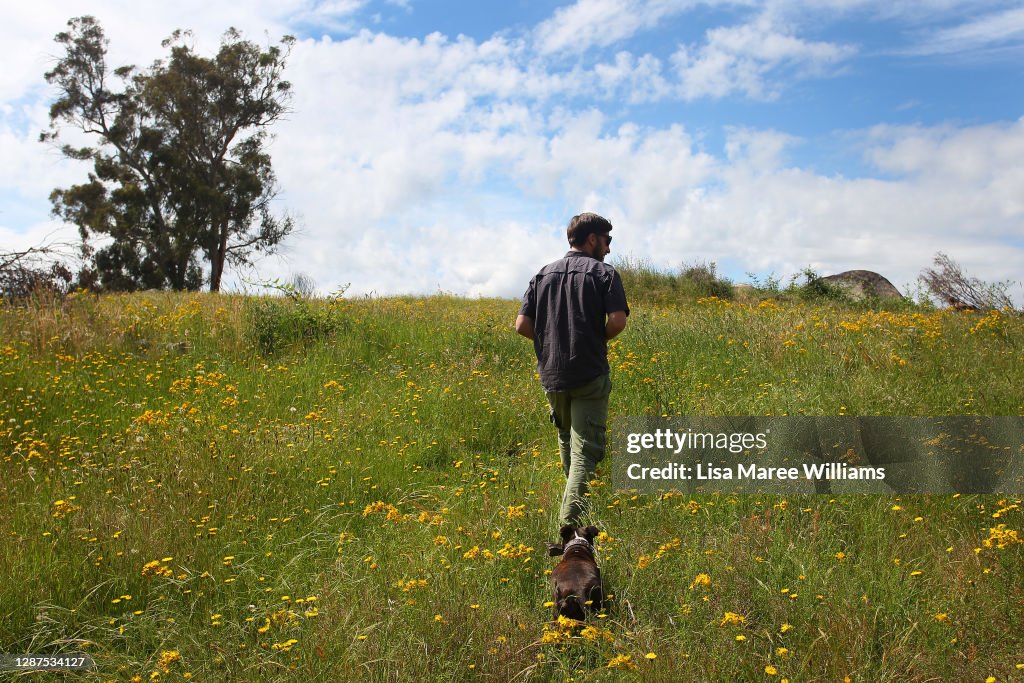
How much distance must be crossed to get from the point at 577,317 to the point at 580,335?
0.12 m

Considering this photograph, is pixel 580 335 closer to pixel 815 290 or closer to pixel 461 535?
pixel 461 535

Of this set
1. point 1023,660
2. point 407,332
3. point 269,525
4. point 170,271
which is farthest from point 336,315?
point 170,271

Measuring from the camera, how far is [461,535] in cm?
442

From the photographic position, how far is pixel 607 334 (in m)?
4.65

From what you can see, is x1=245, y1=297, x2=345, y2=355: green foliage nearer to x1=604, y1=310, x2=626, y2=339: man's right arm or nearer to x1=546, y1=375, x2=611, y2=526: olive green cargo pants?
x1=546, y1=375, x2=611, y2=526: olive green cargo pants

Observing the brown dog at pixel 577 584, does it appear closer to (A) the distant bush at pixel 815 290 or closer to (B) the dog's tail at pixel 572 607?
(B) the dog's tail at pixel 572 607

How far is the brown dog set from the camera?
332 centimetres

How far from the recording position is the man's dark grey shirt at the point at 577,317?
457 cm

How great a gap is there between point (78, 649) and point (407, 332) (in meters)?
7.47

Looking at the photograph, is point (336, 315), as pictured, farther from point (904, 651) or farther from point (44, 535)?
point (904, 651)

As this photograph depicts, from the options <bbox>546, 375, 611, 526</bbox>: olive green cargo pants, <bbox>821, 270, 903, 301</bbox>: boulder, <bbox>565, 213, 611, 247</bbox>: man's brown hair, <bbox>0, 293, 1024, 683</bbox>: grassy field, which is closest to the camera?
<bbox>0, 293, 1024, 683</bbox>: grassy field

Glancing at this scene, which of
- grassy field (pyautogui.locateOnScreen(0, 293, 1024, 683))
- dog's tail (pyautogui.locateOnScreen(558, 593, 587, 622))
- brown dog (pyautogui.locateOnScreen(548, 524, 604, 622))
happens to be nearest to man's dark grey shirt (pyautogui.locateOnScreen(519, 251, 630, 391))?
grassy field (pyautogui.locateOnScreen(0, 293, 1024, 683))

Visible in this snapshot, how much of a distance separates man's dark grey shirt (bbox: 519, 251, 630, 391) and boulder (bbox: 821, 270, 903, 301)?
46.7 feet

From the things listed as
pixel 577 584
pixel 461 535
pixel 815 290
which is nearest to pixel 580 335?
pixel 461 535
